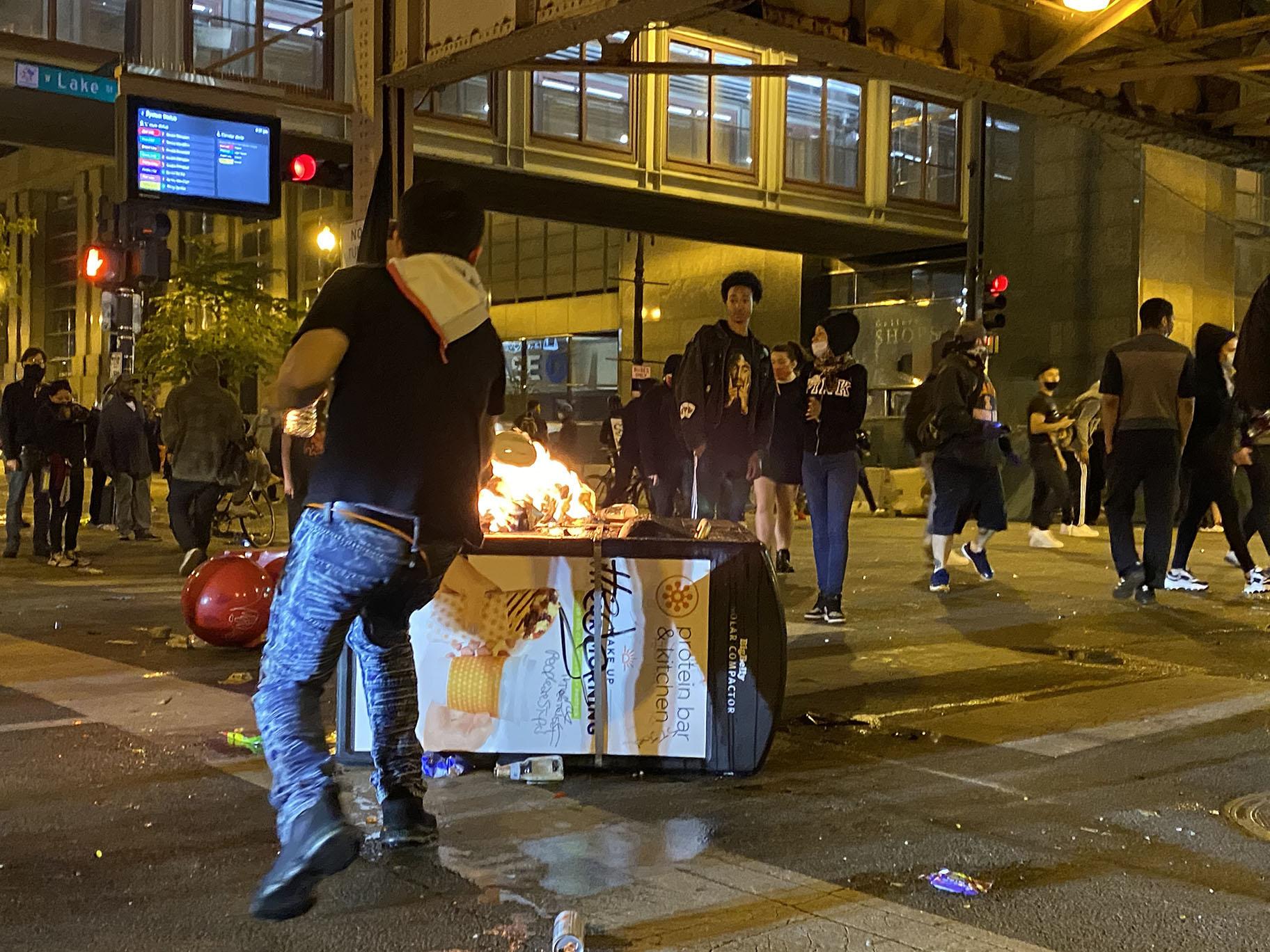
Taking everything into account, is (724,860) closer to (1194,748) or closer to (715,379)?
(1194,748)

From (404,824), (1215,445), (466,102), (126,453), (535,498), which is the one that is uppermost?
(466,102)

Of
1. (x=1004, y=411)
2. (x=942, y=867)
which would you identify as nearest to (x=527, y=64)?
(x=942, y=867)

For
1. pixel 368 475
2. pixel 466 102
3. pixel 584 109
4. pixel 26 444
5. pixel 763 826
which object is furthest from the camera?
pixel 584 109

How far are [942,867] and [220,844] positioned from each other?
2.10 meters

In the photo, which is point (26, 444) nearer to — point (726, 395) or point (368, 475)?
point (726, 395)

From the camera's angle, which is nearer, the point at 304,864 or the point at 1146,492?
the point at 304,864

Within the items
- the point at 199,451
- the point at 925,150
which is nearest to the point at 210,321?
the point at 925,150

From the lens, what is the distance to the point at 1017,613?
30.3 ft

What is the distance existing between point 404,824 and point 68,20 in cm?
1991

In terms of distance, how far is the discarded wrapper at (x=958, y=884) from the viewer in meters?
3.63

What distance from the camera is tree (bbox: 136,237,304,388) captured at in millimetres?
34938

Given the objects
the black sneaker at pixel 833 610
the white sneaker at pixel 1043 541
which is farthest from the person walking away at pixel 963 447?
the white sneaker at pixel 1043 541

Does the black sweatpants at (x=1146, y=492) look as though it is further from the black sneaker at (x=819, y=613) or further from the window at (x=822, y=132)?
the window at (x=822, y=132)

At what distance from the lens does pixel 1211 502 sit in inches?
399
